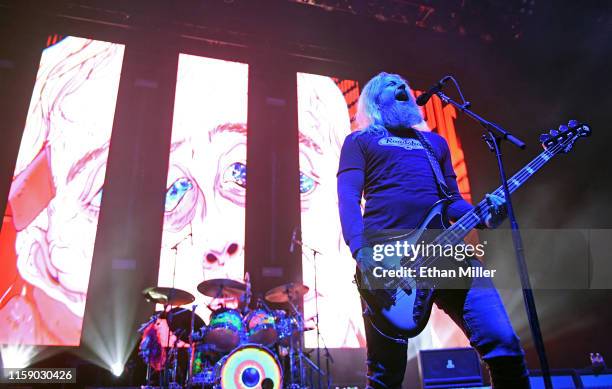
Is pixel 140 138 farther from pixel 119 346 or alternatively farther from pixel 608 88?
pixel 608 88

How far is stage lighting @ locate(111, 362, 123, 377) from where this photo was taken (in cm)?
445

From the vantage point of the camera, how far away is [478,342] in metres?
1.43

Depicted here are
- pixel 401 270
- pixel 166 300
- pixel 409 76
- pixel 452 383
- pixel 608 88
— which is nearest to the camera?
pixel 401 270

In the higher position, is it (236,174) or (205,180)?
(236,174)

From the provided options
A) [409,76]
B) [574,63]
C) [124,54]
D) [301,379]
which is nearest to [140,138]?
[124,54]

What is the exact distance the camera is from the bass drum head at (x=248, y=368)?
382 cm

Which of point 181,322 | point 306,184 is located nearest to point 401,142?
point 181,322

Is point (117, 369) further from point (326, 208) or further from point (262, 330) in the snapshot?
point (326, 208)

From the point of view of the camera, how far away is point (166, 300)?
13.8ft

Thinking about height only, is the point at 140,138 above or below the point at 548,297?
above

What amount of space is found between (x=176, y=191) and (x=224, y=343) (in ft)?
6.41

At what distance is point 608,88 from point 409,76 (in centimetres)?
265

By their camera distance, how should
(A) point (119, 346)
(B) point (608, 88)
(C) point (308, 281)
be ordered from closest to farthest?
(A) point (119, 346)
(C) point (308, 281)
(B) point (608, 88)

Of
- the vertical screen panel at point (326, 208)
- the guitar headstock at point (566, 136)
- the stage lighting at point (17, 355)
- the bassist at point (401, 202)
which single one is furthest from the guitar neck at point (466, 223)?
the stage lighting at point (17, 355)
